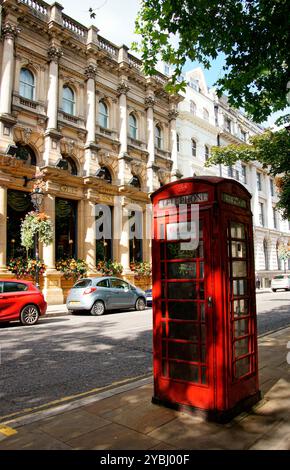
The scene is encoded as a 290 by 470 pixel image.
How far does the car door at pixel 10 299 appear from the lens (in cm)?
1151

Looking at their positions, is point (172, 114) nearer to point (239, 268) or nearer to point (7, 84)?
point (7, 84)

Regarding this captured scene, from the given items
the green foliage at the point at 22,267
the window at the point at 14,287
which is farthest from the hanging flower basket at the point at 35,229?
the window at the point at 14,287

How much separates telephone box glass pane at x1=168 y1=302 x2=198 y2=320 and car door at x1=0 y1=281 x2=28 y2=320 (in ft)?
28.3

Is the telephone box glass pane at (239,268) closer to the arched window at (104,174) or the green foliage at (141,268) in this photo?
the arched window at (104,174)

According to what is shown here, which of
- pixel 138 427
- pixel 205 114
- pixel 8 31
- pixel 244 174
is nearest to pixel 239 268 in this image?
pixel 138 427

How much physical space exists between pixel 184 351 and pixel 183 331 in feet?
0.76

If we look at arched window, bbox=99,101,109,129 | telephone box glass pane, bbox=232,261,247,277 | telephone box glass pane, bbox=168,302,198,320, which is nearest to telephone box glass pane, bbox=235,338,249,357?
telephone box glass pane, bbox=168,302,198,320

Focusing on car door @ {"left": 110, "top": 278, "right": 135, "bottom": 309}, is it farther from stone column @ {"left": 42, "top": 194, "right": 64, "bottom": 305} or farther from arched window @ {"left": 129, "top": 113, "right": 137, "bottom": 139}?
arched window @ {"left": 129, "top": 113, "right": 137, "bottom": 139}

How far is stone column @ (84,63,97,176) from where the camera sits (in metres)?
22.7

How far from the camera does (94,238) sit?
73.5ft

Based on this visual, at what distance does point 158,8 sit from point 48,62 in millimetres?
15969

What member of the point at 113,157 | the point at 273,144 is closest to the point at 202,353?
the point at 273,144

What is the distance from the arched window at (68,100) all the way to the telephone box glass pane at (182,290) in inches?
801

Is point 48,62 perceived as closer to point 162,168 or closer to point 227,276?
point 162,168
